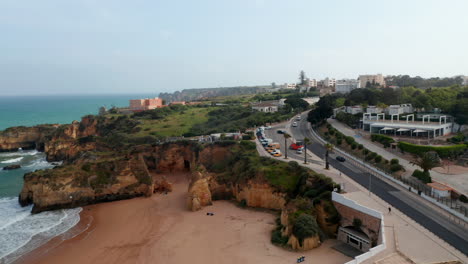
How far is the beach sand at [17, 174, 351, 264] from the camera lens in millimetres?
27250

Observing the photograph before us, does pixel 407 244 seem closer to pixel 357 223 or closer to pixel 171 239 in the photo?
pixel 357 223

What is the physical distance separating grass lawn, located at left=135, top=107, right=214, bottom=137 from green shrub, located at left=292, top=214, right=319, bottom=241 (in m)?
43.4

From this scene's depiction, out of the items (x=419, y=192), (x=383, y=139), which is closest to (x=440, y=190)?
(x=419, y=192)

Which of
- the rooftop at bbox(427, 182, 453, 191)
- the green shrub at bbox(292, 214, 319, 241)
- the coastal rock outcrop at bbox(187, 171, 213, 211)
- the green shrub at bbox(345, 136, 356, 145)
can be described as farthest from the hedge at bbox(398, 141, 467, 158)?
the coastal rock outcrop at bbox(187, 171, 213, 211)

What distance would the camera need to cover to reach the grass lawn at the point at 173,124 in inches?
2767

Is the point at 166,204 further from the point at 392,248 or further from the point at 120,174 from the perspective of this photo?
the point at 392,248

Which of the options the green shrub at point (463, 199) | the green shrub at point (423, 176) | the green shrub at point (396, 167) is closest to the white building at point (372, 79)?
the green shrub at point (396, 167)

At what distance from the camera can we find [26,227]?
34.9 m

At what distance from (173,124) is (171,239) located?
52.1m

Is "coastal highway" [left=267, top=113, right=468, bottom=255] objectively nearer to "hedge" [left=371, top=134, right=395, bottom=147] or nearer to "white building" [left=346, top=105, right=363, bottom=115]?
"hedge" [left=371, top=134, right=395, bottom=147]

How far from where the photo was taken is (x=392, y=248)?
22.0 metres

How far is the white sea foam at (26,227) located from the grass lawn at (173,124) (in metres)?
31.1

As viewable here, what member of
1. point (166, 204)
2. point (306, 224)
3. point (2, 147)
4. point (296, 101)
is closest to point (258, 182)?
point (306, 224)

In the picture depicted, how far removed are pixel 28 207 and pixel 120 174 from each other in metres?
11.7
